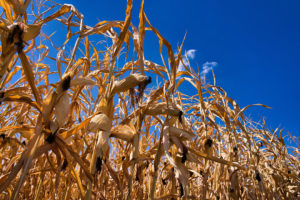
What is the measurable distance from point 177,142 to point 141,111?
199 mm

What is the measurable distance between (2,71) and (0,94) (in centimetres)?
13

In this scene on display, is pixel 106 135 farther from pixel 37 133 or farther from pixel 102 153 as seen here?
pixel 37 133

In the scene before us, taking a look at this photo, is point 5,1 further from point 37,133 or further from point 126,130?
point 126,130

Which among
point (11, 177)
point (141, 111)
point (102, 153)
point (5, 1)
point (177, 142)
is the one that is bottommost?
point (11, 177)

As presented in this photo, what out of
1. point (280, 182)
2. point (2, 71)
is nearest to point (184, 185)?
point (2, 71)

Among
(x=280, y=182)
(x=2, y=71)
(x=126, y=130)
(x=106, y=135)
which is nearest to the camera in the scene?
(x=2, y=71)

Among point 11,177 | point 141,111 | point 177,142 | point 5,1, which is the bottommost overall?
point 11,177

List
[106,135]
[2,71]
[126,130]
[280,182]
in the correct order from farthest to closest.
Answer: [280,182] → [126,130] → [106,135] → [2,71]

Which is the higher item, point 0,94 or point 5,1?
point 5,1

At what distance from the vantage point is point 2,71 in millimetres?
555

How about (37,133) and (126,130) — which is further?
(126,130)

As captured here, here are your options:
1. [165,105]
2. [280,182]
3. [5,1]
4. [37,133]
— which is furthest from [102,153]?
[280,182]

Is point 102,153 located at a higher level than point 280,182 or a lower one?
lower

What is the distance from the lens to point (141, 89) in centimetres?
73
